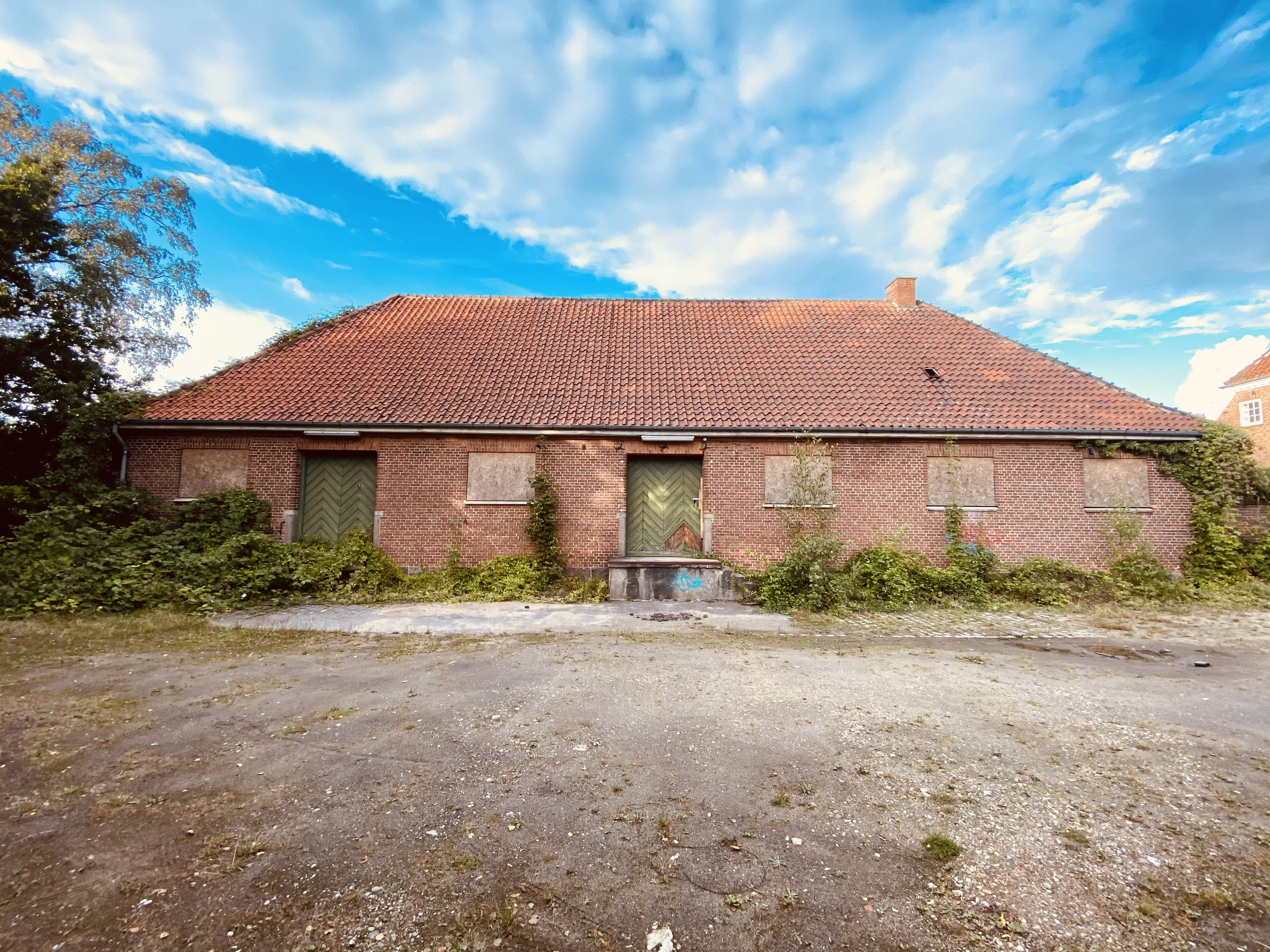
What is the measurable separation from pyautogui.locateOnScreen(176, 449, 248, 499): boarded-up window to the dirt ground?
6089mm

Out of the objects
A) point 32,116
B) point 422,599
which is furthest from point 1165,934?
point 32,116

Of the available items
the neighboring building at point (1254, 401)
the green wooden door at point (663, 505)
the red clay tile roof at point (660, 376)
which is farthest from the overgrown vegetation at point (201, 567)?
the neighboring building at point (1254, 401)

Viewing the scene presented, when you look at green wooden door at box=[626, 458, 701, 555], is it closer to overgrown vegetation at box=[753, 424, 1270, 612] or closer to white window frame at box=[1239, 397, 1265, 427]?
overgrown vegetation at box=[753, 424, 1270, 612]

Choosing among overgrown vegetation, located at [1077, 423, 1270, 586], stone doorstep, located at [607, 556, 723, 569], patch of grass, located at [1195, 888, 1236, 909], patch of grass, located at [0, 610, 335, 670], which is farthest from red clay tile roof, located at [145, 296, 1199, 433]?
patch of grass, located at [1195, 888, 1236, 909]

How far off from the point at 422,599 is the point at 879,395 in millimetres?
10061

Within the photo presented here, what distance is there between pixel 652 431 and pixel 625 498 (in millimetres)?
1460

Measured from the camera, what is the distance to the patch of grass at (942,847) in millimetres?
2885

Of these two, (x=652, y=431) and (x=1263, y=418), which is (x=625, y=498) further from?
(x=1263, y=418)

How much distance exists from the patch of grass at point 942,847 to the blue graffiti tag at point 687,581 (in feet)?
24.6

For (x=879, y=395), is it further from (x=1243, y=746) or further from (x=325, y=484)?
(x=325, y=484)

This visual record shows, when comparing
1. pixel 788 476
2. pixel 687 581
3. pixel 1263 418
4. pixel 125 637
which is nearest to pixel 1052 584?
pixel 788 476

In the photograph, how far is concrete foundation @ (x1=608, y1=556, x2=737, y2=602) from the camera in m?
10.5

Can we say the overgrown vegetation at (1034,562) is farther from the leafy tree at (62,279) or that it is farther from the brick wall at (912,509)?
the leafy tree at (62,279)

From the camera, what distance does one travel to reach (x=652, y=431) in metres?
11.4
